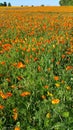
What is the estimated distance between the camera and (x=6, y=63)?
7359 millimetres

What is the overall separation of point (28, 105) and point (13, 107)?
29 cm

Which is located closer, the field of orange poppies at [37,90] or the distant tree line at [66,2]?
the field of orange poppies at [37,90]

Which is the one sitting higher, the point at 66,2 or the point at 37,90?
the point at 37,90

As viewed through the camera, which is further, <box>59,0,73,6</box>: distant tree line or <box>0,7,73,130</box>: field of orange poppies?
<box>59,0,73,6</box>: distant tree line

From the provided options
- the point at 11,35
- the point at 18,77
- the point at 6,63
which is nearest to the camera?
the point at 18,77

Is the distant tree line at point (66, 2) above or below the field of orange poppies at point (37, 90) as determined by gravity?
below

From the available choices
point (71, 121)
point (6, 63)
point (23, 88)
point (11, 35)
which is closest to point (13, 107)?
point (23, 88)

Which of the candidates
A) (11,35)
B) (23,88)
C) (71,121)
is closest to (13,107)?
(23,88)

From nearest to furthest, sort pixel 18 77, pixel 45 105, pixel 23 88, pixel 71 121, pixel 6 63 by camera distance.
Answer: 1. pixel 71 121
2. pixel 45 105
3. pixel 23 88
4. pixel 18 77
5. pixel 6 63

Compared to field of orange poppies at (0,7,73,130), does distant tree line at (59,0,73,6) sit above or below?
below

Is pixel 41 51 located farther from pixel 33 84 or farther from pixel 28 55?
pixel 33 84

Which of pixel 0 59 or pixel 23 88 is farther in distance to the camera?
pixel 0 59

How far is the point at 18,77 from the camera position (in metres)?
6.65

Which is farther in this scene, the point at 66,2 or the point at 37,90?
the point at 66,2
